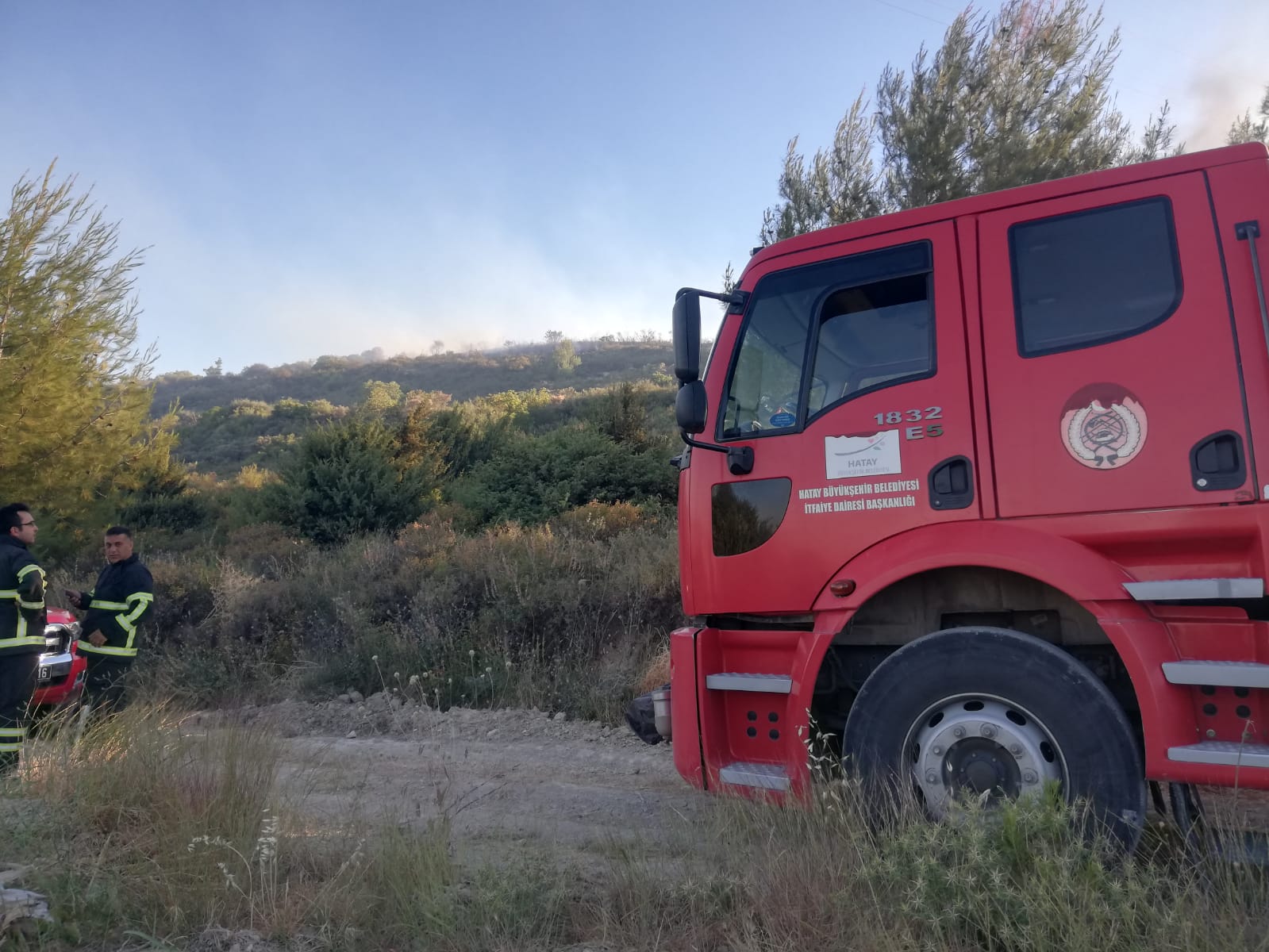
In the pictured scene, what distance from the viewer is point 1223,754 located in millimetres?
3098

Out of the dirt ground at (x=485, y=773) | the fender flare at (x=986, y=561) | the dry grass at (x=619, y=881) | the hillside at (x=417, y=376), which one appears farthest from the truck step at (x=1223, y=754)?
the hillside at (x=417, y=376)

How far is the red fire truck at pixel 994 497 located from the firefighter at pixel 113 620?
14.8 feet

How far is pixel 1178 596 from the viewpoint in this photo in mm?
3236

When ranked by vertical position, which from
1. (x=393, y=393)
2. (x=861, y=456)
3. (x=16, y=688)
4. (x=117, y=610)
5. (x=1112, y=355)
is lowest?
(x=16, y=688)

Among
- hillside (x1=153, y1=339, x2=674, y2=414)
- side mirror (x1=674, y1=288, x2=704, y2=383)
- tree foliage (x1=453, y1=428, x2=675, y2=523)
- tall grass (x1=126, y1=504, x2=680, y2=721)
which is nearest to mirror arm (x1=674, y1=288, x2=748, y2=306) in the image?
side mirror (x1=674, y1=288, x2=704, y2=383)

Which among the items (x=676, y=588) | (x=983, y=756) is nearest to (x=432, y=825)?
Answer: (x=983, y=756)

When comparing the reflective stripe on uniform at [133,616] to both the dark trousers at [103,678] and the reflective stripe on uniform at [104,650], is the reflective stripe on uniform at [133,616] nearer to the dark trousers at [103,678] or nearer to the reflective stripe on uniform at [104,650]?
the reflective stripe on uniform at [104,650]

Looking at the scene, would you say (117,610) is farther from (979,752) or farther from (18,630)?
(979,752)

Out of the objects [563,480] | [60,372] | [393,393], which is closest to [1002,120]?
[563,480]

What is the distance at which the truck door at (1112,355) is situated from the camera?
3.31 meters

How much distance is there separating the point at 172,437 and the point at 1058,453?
61.5 ft

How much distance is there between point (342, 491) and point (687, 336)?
12928 millimetres

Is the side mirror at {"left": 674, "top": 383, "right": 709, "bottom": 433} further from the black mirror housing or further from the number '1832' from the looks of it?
the number '1832'

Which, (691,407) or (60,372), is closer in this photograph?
(691,407)
